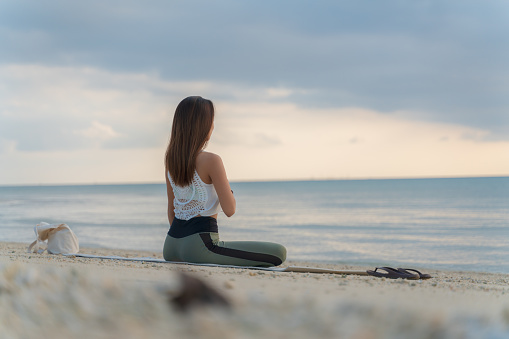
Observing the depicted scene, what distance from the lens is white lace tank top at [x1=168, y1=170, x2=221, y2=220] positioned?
5.04 m

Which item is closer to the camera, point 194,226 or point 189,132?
point 189,132

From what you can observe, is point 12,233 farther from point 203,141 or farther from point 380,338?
point 380,338

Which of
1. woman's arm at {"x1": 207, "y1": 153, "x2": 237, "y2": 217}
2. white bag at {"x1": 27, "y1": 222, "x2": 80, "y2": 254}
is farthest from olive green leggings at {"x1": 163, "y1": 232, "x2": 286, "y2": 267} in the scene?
white bag at {"x1": 27, "y1": 222, "x2": 80, "y2": 254}

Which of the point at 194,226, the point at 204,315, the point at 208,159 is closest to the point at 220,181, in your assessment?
the point at 208,159

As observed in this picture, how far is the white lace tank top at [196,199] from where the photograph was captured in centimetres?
504

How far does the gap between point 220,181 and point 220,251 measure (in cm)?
73

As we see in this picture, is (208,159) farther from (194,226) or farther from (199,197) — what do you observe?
(194,226)

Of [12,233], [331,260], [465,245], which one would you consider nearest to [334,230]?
[465,245]

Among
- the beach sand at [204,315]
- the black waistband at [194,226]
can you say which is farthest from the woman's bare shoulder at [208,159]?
the beach sand at [204,315]

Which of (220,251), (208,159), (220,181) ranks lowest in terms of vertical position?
(220,251)

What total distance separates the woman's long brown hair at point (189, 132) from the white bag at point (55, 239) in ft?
8.14

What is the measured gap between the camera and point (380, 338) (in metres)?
2.12

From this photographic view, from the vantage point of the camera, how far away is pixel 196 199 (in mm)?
5062

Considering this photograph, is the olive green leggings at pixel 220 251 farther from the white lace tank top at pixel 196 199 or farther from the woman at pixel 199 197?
the white lace tank top at pixel 196 199
